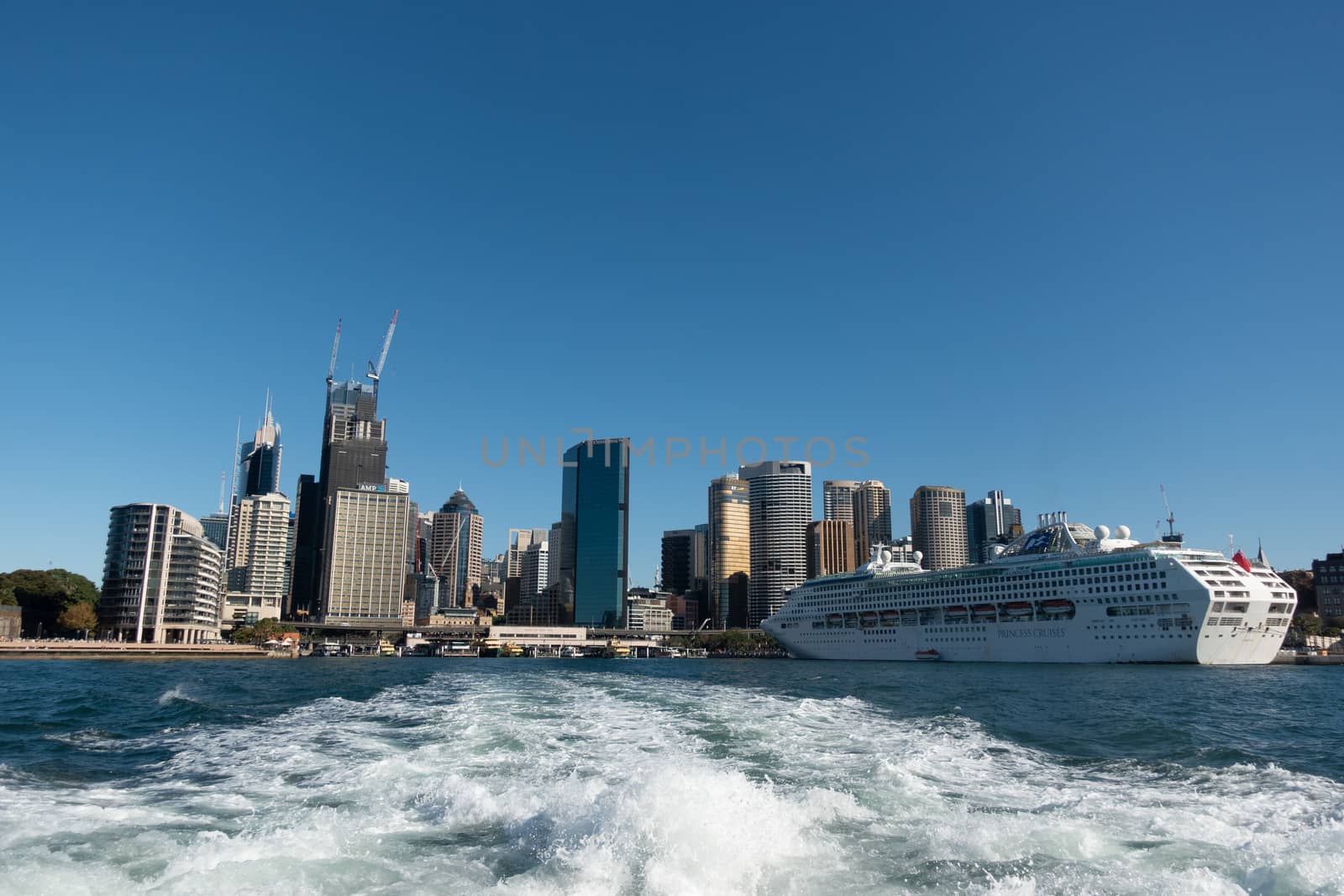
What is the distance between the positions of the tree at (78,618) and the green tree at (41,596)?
6.40 feet

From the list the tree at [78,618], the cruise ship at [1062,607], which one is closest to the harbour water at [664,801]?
the cruise ship at [1062,607]

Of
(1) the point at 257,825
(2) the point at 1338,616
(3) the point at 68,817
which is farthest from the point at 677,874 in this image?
(2) the point at 1338,616

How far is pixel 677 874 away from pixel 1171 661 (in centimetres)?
9777

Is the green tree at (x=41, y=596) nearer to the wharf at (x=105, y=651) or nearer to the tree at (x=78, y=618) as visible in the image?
the tree at (x=78, y=618)

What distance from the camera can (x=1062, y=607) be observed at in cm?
10412

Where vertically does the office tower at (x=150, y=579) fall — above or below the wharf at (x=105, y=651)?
above

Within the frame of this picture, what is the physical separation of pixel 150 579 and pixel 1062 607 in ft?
463

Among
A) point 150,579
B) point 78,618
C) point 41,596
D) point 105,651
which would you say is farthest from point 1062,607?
point 41,596

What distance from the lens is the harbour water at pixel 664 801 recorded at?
483 inches

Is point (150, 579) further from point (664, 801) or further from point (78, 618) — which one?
point (664, 801)

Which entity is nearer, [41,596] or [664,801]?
[664,801]

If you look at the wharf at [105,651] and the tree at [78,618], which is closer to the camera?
the wharf at [105,651]

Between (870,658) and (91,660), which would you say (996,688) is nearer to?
(870,658)

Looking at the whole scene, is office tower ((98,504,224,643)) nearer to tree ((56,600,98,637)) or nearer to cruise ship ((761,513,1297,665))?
tree ((56,600,98,637))
